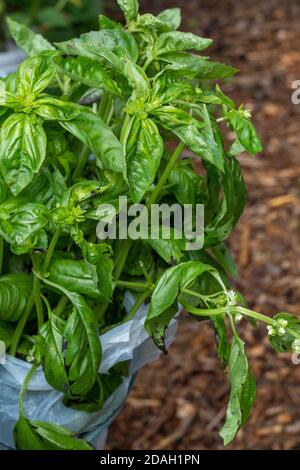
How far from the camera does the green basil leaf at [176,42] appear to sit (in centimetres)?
97

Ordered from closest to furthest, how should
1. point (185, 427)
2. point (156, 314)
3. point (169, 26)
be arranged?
point (156, 314) → point (169, 26) → point (185, 427)

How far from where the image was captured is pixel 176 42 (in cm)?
98

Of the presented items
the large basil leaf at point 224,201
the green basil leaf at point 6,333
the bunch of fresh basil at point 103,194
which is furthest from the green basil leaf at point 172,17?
the green basil leaf at point 6,333

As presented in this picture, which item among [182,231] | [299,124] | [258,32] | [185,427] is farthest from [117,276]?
[258,32]

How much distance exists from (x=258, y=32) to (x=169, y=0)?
0.34 meters

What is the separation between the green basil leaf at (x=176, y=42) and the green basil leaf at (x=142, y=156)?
124 millimetres

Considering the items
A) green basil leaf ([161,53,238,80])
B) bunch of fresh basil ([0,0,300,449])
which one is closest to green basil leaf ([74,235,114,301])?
bunch of fresh basil ([0,0,300,449])

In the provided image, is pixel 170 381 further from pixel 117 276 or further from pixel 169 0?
pixel 169 0

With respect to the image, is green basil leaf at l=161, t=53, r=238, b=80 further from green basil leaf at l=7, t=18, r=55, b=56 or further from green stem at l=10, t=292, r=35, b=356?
green stem at l=10, t=292, r=35, b=356

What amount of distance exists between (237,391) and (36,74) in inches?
15.9

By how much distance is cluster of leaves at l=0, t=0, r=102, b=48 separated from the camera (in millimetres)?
2121

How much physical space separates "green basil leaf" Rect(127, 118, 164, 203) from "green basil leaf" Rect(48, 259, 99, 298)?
12 cm

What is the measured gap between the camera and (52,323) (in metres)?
0.97

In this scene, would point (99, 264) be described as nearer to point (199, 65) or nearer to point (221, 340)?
point (221, 340)
